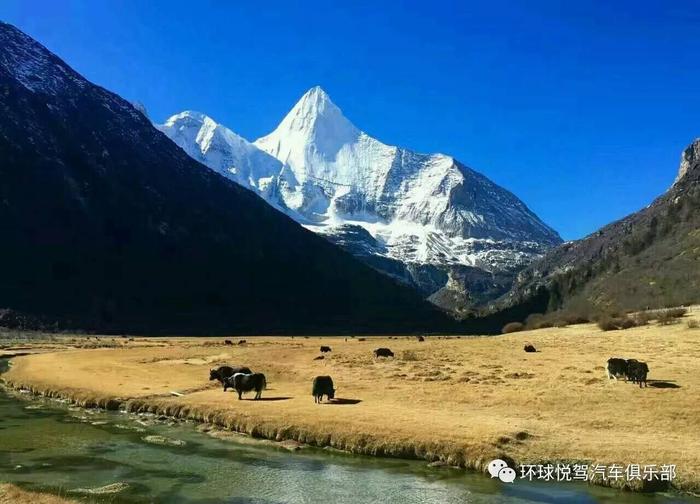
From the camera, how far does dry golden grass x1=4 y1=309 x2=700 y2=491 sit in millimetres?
31406

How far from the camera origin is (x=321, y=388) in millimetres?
45219

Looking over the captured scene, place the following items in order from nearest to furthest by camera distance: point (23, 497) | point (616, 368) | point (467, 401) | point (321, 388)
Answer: point (23, 497) < point (467, 401) < point (321, 388) < point (616, 368)

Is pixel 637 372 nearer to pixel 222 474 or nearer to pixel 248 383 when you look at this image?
pixel 248 383

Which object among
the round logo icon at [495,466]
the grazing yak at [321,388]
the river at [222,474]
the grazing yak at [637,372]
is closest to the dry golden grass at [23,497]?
the river at [222,474]

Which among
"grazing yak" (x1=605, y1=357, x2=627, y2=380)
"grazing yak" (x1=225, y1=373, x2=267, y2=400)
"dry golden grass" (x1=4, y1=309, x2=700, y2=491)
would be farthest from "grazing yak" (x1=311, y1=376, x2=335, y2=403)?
"grazing yak" (x1=605, y1=357, x2=627, y2=380)

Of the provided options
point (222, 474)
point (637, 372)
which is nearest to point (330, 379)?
point (222, 474)

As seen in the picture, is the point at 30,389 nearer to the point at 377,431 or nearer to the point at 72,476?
the point at 72,476

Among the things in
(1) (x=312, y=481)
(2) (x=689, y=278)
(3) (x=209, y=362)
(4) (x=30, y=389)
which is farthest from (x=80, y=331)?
(1) (x=312, y=481)

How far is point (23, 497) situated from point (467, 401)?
29473mm

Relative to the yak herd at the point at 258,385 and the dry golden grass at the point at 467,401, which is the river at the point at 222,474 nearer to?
the dry golden grass at the point at 467,401

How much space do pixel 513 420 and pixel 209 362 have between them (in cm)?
5242

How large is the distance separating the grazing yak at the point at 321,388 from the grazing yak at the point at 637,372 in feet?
72.9

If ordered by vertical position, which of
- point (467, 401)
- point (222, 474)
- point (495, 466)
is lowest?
point (222, 474)

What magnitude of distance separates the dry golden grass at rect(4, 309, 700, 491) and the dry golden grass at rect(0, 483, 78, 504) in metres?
15.7
